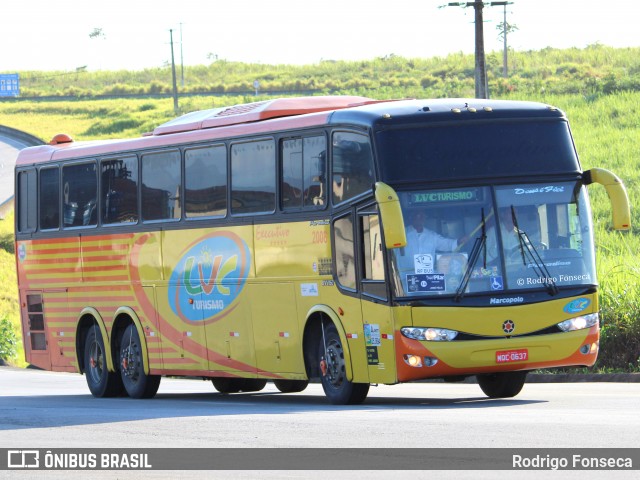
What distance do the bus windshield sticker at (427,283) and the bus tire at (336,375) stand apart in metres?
1.45

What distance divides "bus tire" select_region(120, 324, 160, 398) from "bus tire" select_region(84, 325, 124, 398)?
303mm

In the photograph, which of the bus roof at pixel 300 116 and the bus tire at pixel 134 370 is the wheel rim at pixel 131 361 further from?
the bus roof at pixel 300 116

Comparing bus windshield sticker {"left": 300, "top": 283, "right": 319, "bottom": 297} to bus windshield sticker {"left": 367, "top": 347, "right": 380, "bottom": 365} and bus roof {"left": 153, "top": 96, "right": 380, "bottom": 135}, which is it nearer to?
bus windshield sticker {"left": 367, "top": 347, "right": 380, "bottom": 365}

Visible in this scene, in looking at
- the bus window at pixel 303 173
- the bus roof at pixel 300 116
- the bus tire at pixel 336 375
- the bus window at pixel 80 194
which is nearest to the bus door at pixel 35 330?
the bus window at pixel 80 194

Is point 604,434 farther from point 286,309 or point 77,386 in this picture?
point 77,386

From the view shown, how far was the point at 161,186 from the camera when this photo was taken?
21.4 m

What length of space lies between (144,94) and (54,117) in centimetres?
2267

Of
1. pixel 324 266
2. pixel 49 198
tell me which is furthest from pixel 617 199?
pixel 49 198

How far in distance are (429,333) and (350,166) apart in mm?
2278

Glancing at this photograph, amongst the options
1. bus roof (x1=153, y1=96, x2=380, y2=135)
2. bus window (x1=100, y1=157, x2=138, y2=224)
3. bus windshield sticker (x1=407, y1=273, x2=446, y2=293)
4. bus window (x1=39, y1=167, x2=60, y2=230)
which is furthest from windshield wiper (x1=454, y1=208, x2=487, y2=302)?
bus window (x1=39, y1=167, x2=60, y2=230)

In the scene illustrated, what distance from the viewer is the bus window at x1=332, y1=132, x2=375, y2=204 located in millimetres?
16766

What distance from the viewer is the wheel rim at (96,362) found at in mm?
23375

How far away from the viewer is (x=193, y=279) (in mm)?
20906

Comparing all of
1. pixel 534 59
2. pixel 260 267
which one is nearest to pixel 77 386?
pixel 260 267
